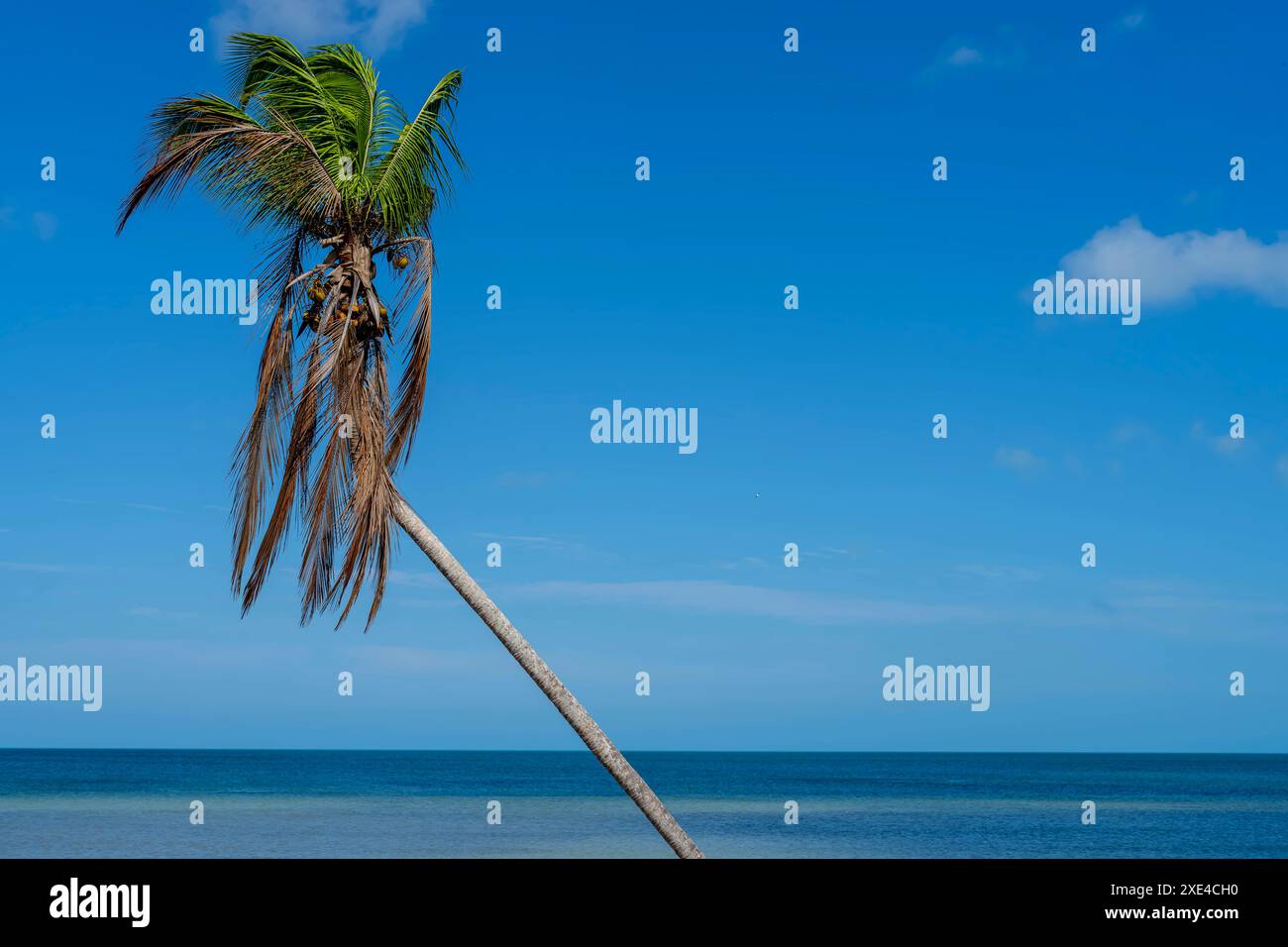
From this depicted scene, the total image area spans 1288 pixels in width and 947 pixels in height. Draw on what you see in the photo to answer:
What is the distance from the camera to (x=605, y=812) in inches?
1971

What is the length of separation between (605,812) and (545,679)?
138 feet

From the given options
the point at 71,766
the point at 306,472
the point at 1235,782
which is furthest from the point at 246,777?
the point at 306,472

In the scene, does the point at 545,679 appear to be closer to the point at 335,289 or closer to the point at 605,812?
the point at 335,289

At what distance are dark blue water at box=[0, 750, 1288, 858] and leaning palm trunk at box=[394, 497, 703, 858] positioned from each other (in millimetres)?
24699

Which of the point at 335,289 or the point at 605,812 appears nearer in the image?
the point at 335,289

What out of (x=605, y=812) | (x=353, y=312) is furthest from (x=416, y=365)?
(x=605, y=812)

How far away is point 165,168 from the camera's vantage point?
10.3m
